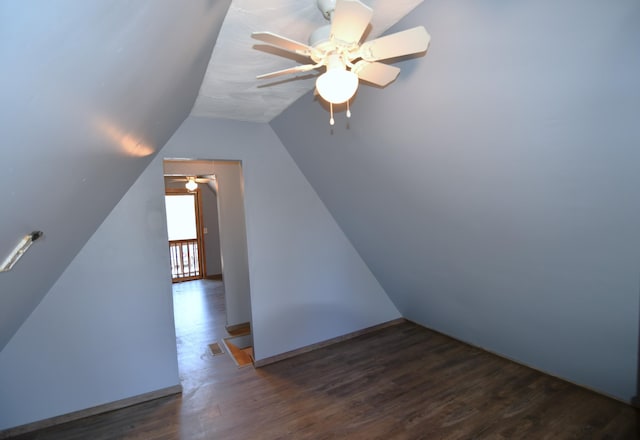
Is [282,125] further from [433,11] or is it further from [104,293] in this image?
[104,293]

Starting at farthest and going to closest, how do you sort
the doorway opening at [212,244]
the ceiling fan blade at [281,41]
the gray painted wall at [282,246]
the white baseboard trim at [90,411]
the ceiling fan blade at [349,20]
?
the doorway opening at [212,244], the gray painted wall at [282,246], the white baseboard trim at [90,411], the ceiling fan blade at [281,41], the ceiling fan blade at [349,20]

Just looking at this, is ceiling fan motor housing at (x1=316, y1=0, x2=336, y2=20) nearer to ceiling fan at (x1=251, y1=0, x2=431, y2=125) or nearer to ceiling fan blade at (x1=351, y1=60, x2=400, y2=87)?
ceiling fan at (x1=251, y1=0, x2=431, y2=125)

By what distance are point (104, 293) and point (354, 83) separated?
2.54 meters

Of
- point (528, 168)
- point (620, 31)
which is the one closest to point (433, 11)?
point (620, 31)

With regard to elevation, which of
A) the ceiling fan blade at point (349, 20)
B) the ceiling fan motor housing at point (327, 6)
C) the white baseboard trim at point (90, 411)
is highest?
the ceiling fan motor housing at point (327, 6)

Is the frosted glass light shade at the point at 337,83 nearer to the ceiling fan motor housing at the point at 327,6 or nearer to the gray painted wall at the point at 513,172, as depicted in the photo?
the ceiling fan motor housing at the point at 327,6

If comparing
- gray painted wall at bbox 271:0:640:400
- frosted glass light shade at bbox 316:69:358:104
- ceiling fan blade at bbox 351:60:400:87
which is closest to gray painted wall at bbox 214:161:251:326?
gray painted wall at bbox 271:0:640:400

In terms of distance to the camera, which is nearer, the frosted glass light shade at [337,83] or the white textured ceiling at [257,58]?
the frosted glass light shade at [337,83]

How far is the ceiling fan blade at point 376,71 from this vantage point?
1405mm

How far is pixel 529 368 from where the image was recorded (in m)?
2.83

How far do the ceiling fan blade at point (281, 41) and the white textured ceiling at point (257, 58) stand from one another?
178mm

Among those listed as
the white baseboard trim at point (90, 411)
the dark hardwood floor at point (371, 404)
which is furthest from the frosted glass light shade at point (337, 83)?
the white baseboard trim at point (90, 411)

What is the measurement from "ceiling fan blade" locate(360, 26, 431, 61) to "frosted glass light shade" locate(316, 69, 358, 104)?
0.55ft

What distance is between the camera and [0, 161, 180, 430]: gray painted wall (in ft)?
7.48
